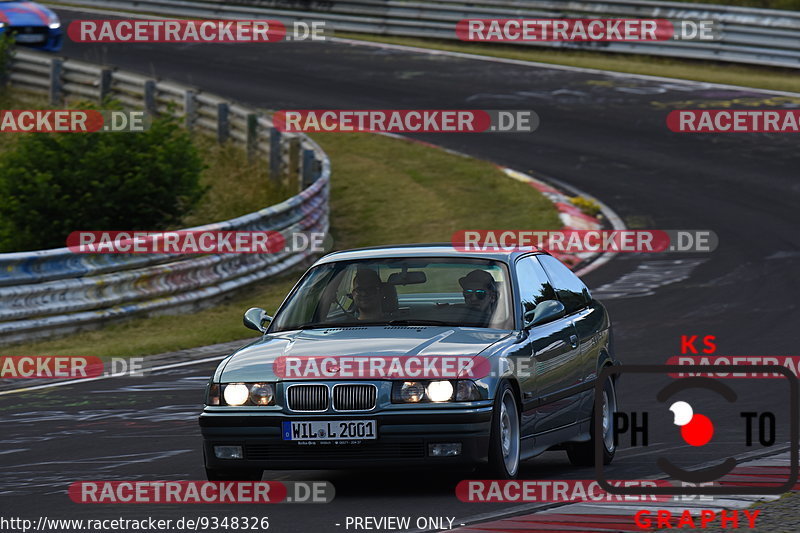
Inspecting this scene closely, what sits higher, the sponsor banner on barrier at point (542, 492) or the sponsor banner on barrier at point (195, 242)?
the sponsor banner on barrier at point (542, 492)

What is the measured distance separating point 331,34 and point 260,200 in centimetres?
1659

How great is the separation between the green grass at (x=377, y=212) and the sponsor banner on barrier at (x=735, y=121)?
4826mm

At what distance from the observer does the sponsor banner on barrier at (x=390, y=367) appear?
7.75 metres

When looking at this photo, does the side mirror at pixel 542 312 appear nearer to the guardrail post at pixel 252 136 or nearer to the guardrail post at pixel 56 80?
the guardrail post at pixel 252 136

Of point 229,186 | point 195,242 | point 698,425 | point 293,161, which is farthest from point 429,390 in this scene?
point 229,186

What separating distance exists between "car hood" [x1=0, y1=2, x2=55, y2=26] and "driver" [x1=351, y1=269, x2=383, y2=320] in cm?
2347

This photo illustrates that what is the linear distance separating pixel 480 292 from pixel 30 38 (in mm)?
24671

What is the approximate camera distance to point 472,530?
686cm

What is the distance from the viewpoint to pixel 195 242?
17.2m

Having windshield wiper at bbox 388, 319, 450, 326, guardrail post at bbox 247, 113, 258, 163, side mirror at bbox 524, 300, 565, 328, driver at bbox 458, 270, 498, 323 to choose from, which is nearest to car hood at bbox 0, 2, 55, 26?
guardrail post at bbox 247, 113, 258, 163

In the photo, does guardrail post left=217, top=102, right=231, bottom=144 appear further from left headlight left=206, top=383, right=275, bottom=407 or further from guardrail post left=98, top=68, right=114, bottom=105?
left headlight left=206, top=383, right=275, bottom=407

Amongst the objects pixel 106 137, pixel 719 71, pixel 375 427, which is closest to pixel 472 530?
pixel 375 427

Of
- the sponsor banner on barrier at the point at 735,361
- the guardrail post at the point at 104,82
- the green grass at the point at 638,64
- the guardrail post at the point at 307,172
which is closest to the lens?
the sponsor banner on barrier at the point at 735,361

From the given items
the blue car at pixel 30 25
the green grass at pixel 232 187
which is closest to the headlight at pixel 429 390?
the green grass at pixel 232 187
